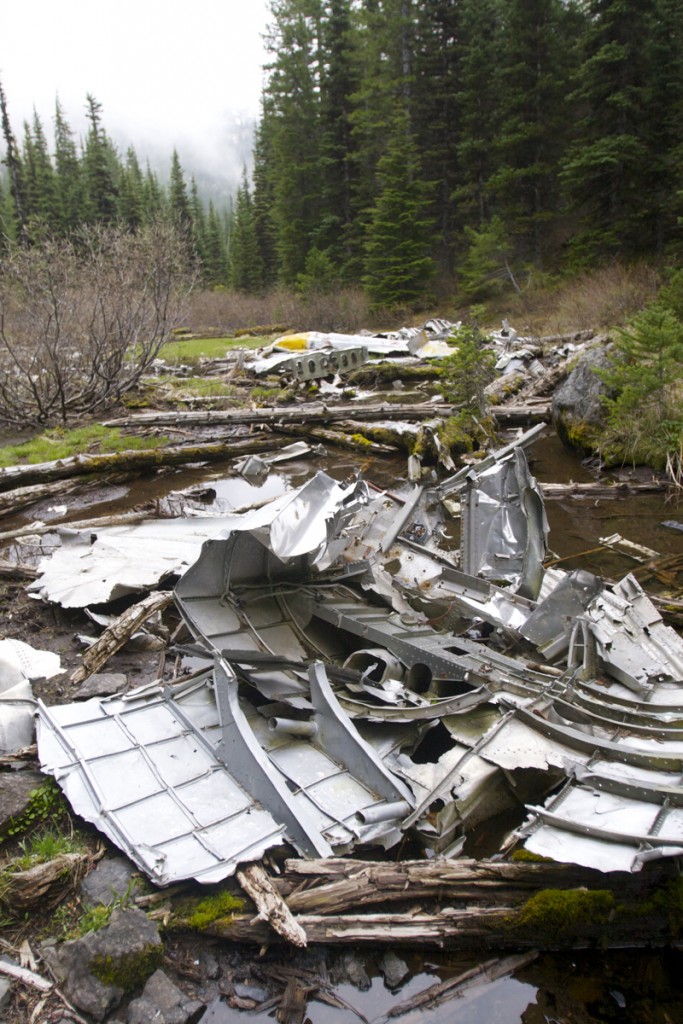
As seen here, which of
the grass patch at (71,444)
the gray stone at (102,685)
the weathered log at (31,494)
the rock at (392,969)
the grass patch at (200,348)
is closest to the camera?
the rock at (392,969)

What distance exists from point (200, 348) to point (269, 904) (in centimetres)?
2542

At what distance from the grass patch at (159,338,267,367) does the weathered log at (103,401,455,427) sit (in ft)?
28.5

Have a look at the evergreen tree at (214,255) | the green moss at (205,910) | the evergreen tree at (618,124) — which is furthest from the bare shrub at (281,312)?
the green moss at (205,910)

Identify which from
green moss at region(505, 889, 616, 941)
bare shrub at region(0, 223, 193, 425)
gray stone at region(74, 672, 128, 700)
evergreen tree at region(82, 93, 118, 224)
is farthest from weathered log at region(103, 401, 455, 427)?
evergreen tree at region(82, 93, 118, 224)

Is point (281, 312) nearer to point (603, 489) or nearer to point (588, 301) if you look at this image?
point (588, 301)

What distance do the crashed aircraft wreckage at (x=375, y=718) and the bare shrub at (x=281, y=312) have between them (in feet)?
77.2

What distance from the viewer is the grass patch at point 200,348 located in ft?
78.1

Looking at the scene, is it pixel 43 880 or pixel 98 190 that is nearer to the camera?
pixel 43 880

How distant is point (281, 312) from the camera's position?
31.6 meters

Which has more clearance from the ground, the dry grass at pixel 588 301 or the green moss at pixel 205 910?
the dry grass at pixel 588 301

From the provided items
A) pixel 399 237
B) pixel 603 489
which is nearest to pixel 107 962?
pixel 603 489

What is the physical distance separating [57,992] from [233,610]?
106 inches

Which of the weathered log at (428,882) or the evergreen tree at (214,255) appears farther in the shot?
the evergreen tree at (214,255)

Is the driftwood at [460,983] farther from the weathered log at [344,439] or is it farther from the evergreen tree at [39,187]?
the evergreen tree at [39,187]
